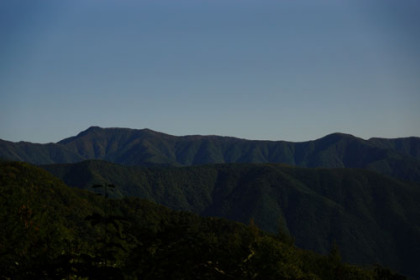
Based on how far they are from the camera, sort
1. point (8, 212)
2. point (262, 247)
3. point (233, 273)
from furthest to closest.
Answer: point (262, 247) → point (8, 212) → point (233, 273)

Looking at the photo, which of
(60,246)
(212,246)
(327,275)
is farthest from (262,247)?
(212,246)

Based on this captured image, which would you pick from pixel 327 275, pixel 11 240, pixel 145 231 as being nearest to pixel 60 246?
pixel 11 240

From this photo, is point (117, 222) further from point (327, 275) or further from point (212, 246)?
point (327, 275)

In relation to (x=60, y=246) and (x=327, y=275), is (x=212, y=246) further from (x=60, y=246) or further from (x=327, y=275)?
(x=327, y=275)

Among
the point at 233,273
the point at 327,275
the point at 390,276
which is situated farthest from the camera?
the point at 327,275

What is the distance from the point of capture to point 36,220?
65.8m

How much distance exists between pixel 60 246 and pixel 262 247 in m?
49.4

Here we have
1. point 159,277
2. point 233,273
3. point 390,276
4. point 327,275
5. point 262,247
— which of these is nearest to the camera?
point 159,277

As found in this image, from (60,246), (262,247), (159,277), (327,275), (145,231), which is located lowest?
(327,275)

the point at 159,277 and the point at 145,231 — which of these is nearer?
the point at 159,277

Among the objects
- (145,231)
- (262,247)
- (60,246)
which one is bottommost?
(262,247)

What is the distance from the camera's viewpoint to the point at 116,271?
1404cm

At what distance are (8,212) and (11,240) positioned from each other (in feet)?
49.9

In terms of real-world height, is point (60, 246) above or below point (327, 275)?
above
